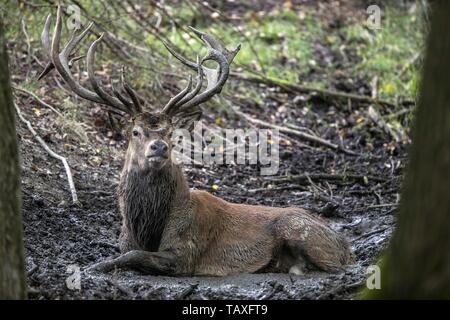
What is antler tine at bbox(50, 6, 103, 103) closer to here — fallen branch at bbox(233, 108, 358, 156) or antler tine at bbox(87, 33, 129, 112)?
antler tine at bbox(87, 33, 129, 112)

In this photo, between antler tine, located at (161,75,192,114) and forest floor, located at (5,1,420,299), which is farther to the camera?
antler tine, located at (161,75,192,114)

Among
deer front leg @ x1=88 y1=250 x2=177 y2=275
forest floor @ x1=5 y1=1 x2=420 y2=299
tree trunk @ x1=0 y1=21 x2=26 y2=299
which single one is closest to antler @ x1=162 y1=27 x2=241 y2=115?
deer front leg @ x1=88 y1=250 x2=177 y2=275

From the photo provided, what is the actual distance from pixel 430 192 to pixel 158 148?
3799 millimetres

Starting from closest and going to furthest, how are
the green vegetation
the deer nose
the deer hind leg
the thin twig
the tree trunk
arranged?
the tree trunk
the deer nose
the deer hind leg
the thin twig
the green vegetation

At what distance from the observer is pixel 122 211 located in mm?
8312

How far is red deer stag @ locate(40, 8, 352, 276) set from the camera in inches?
316

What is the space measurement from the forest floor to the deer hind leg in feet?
0.75

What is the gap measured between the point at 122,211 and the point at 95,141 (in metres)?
3.34

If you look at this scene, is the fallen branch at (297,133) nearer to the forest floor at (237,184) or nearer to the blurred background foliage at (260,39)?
the forest floor at (237,184)

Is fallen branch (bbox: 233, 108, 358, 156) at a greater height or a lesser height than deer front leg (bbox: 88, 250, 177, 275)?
greater

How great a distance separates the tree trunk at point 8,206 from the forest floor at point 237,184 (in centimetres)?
107

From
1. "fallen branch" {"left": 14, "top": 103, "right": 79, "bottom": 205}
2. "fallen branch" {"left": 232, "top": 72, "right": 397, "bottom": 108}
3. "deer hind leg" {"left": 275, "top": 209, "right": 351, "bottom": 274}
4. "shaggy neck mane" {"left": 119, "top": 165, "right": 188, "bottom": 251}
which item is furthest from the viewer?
"fallen branch" {"left": 232, "top": 72, "right": 397, "bottom": 108}

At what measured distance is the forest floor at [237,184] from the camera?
7187mm

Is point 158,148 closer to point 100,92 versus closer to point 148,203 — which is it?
point 148,203
